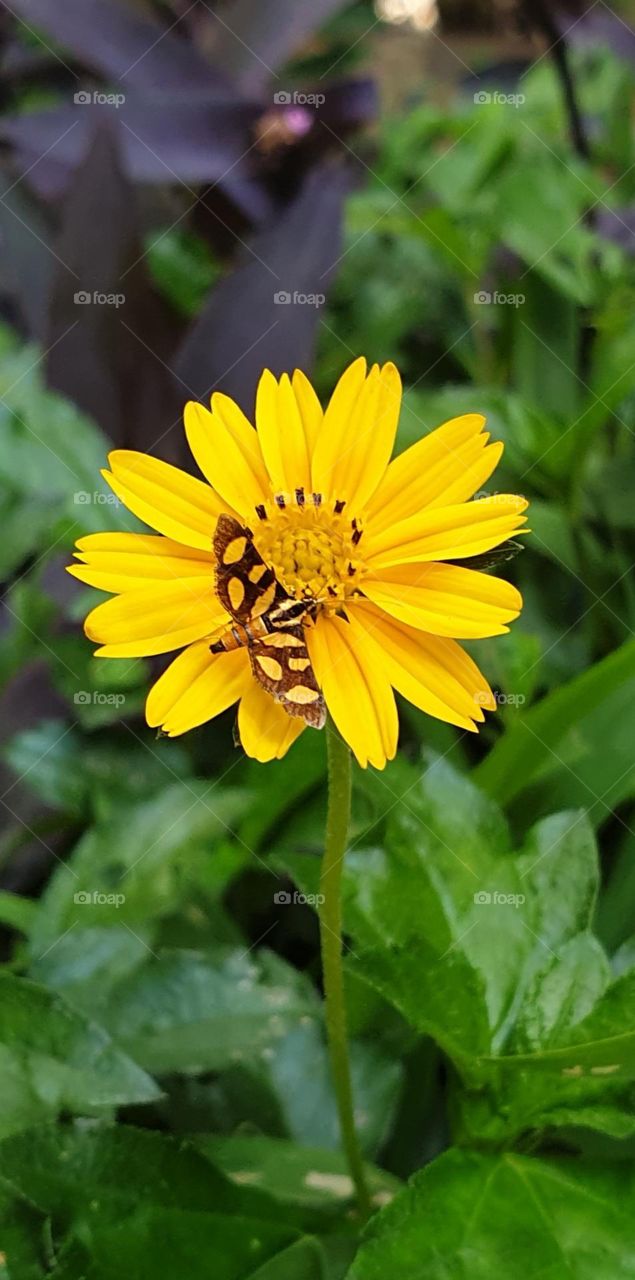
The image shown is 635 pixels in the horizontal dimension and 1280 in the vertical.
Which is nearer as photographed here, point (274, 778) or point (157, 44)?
point (274, 778)

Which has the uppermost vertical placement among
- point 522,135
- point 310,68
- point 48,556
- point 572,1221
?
point 310,68

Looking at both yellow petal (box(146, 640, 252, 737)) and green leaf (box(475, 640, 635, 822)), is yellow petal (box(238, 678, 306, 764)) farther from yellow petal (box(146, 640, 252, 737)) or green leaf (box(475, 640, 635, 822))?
green leaf (box(475, 640, 635, 822))

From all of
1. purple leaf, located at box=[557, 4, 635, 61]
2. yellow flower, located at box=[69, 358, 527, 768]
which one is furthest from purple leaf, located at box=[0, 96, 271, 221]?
yellow flower, located at box=[69, 358, 527, 768]

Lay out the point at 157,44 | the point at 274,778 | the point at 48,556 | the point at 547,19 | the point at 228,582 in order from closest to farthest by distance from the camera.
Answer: the point at 228,582 < the point at 274,778 < the point at 48,556 < the point at 547,19 < the point at 157,44

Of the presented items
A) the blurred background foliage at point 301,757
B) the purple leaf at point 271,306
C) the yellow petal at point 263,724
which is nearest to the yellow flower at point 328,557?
the yellow petal at point 263,724

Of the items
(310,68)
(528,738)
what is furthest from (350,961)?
(310,68)

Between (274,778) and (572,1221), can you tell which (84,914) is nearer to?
(274,778)

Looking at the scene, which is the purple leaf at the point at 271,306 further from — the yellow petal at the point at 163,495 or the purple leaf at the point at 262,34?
the yellow petal at the point at 163,495
